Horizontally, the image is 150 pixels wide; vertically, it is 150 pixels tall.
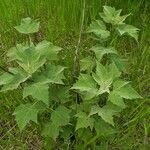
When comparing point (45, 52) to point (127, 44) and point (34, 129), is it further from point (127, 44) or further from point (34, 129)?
point (127, 44)

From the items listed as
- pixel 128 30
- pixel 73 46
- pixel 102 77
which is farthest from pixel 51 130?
pixel 73 46

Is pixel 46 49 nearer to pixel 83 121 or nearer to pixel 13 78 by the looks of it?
pixel 13 78

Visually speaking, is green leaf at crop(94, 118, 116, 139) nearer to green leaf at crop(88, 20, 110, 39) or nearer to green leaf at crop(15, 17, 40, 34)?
green leaf at crop(88, 20, 110, 39)

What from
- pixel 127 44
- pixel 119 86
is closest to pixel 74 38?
pixel 127 44

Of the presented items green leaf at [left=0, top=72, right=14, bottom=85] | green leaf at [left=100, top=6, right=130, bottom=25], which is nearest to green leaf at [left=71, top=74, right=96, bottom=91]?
green leaf at [left=0, top=72, right=14, bottom=85]

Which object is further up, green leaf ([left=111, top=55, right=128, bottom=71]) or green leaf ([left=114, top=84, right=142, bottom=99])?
green leaf ([left=114, top=84, right=142, bottom=99])

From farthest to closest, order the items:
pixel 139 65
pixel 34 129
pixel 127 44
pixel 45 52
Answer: pixel 127 44, pixel 139 65, pixel 34 129, pixel 45 52
